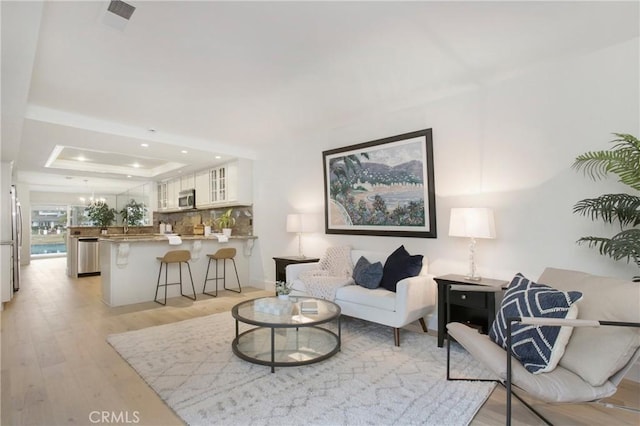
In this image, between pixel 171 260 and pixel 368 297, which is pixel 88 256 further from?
pixel 368 297

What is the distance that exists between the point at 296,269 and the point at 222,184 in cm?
305

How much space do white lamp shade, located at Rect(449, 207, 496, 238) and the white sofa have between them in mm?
653

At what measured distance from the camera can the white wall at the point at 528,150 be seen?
2.63 metres

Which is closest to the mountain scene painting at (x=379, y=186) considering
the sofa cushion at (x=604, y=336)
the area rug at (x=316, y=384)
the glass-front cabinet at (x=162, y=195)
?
the area rug at (x=316, y=384)

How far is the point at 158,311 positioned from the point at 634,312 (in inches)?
185

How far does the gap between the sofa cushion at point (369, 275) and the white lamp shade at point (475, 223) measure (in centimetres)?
94

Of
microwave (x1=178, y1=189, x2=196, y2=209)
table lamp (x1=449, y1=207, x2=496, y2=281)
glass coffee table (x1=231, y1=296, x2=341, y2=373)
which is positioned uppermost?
microwave (x1=178, y1=189, x2=196, y2=209)

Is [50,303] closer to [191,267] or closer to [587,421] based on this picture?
[191,267]

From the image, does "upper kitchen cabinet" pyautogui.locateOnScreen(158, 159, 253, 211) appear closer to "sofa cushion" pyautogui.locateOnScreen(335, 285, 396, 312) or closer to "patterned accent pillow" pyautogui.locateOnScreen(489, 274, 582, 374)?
"sofa cushion" pyautogui.locateOnScreen(335, 285, 396, 312)

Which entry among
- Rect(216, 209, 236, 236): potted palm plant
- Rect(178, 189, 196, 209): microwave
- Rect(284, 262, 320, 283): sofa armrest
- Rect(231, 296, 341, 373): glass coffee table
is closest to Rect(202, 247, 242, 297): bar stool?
Rect(216, 209, 236, 236): potted palm plant

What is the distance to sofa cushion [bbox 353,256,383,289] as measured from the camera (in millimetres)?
3607

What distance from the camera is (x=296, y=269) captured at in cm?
430

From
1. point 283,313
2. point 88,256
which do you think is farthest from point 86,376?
point 88,256

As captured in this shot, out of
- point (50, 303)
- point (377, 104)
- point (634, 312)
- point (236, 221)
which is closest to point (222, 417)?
point (634, 312)
